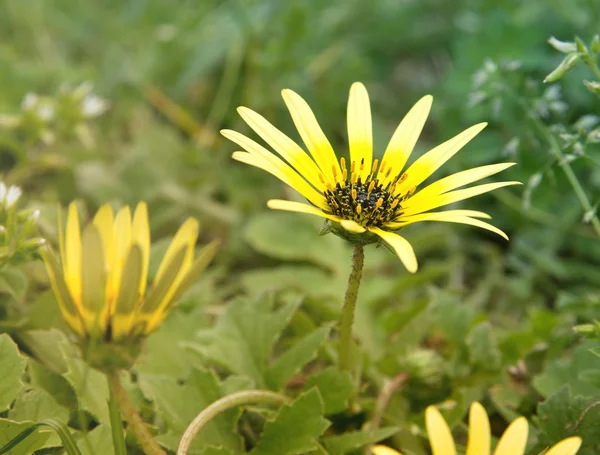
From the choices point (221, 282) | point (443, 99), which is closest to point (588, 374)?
point (221, 282)

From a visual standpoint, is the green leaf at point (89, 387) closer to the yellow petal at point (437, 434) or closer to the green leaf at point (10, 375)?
the green leaf at point (10, 375)

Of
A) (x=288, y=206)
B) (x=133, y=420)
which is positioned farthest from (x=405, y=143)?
(x=133, y=420)

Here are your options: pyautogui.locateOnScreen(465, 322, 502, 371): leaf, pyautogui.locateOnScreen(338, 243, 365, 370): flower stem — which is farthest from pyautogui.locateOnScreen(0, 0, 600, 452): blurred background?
pyautogui.locateOnScreen(338, 243, 365, 370): flower stem

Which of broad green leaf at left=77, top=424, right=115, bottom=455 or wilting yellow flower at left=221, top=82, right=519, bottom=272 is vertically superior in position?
wilting yellow flower at left=221, top=82, right=519, bottom=272

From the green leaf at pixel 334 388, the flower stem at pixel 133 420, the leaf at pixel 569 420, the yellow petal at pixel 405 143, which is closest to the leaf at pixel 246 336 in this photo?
the green leaf at pixel 334 388

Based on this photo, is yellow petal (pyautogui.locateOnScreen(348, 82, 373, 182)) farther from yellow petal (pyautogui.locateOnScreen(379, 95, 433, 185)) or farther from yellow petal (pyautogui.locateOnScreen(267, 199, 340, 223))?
yellow petal (pyautogui.locateOnScreen(267, 199, 340, 223))

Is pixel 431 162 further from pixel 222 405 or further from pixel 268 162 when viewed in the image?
pixel 222 405

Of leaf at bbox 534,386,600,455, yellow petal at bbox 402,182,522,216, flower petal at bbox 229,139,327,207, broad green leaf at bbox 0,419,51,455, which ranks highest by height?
flower petal at bbox 229,139,327,207
